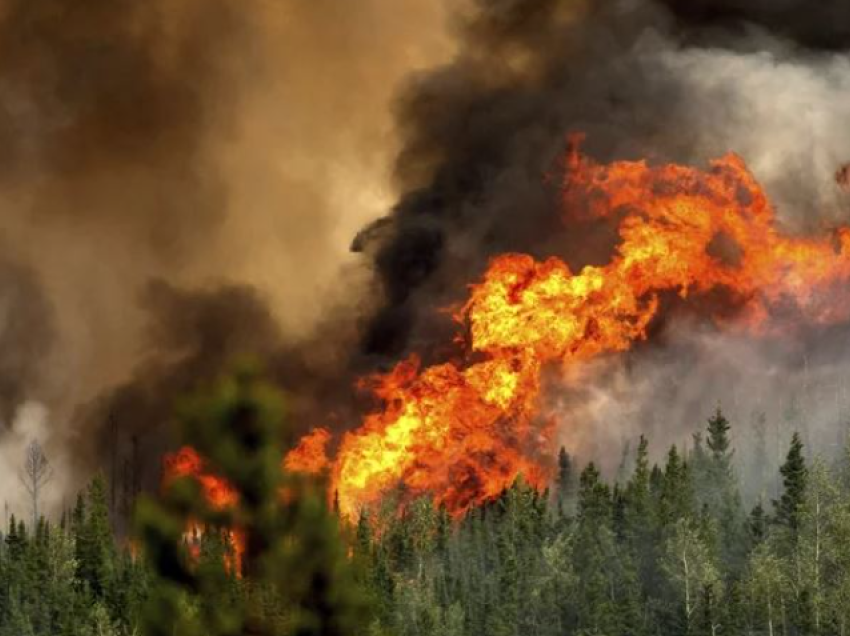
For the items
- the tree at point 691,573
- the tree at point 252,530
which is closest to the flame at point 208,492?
the tree at point 252,530

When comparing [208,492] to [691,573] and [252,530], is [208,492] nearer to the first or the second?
[252,530]

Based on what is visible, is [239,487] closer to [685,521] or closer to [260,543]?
[260,543]

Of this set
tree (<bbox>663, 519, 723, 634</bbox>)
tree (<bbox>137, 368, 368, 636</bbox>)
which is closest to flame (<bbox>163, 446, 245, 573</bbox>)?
tree (<bbox>137, 368, 368, 636</bbox>)

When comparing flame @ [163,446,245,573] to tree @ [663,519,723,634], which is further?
tree @ [663,519,723,634]

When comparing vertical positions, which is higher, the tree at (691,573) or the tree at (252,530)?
the tree at (691,573)

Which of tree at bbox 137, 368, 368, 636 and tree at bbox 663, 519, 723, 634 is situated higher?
tree at bbox 663, 519, 723, 634

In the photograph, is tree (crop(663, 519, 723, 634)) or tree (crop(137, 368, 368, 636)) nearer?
tree (crop(137, 368, 368, 636))

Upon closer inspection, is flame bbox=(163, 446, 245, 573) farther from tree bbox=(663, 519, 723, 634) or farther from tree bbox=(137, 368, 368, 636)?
tree bbox=(663, 519, 723, 634)

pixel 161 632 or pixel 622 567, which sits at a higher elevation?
pixel 622 567

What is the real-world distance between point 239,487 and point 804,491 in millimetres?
178159

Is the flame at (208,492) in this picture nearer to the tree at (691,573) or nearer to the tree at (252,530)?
the tree at (252,530)

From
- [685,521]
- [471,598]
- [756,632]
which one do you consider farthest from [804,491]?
[471,598]

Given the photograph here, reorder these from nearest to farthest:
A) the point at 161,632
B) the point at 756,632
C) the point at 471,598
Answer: the point at 161,632 → the point at 756,632 → the point at 471,598

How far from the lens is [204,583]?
33.8 metres
